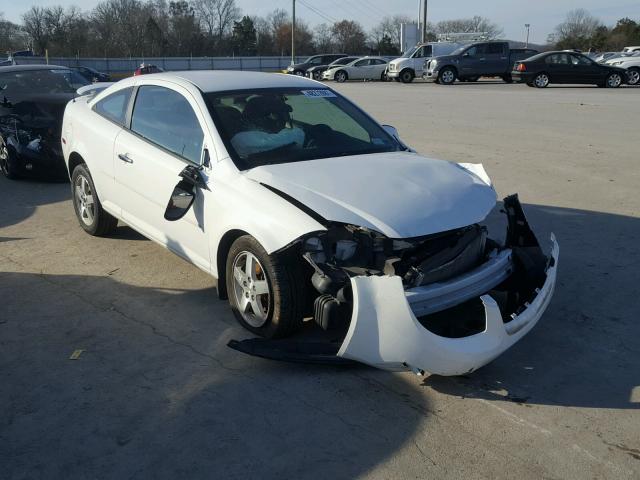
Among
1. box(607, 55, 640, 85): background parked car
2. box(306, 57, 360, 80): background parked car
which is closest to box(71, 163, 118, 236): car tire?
box(607, 55, 640, 85): background parked car

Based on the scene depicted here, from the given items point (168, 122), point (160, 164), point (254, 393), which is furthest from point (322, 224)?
point (168, 122)

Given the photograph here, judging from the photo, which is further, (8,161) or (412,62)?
(412,62)

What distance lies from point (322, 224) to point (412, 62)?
104 ft

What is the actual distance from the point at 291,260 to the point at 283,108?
1635 millimetres

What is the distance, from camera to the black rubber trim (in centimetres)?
357

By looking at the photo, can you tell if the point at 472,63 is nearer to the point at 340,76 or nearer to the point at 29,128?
the point at 340,76

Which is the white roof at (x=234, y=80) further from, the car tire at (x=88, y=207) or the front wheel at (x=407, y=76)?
the front wheel at (x=407, y=76)

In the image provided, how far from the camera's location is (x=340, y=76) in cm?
3644

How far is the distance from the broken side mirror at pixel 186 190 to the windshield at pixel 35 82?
6591mm

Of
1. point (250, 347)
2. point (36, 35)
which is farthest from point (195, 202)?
point (36, 35)

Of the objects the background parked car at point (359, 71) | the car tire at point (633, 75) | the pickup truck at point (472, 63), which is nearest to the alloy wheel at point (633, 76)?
the car tire at point (633, 75)

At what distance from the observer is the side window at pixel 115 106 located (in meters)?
5.45

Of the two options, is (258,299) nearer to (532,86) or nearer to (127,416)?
(127,416)

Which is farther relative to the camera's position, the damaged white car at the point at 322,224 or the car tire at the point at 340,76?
the car tire at the point at 340,76
